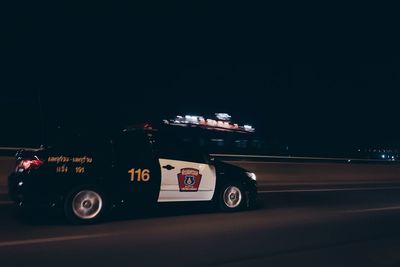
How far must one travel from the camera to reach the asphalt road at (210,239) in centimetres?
692

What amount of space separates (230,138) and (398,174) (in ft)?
195

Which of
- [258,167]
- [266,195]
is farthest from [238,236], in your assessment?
[258,167]

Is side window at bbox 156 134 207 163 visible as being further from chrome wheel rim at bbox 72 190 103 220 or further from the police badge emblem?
chrome wheel rim at bbox 72 190 103 220

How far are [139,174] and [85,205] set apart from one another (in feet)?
3.66

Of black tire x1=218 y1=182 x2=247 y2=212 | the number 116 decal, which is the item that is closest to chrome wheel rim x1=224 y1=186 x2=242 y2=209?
black tire x1=218 y1=182 x2=247 y2=212

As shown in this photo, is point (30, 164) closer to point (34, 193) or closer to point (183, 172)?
point (34, 193)

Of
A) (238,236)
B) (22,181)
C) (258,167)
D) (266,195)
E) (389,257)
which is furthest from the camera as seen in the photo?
(258,167)

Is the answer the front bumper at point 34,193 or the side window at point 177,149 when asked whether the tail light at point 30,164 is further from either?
the side window at point 177,149

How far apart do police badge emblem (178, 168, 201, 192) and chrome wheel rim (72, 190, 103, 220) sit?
5.34ft

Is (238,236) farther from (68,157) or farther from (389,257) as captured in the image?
(68,157)

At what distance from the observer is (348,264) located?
6867 mm

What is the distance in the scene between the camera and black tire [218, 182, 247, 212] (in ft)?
36.3

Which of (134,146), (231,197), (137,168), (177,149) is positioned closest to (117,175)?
(137,168)

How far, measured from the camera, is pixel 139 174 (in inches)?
390
